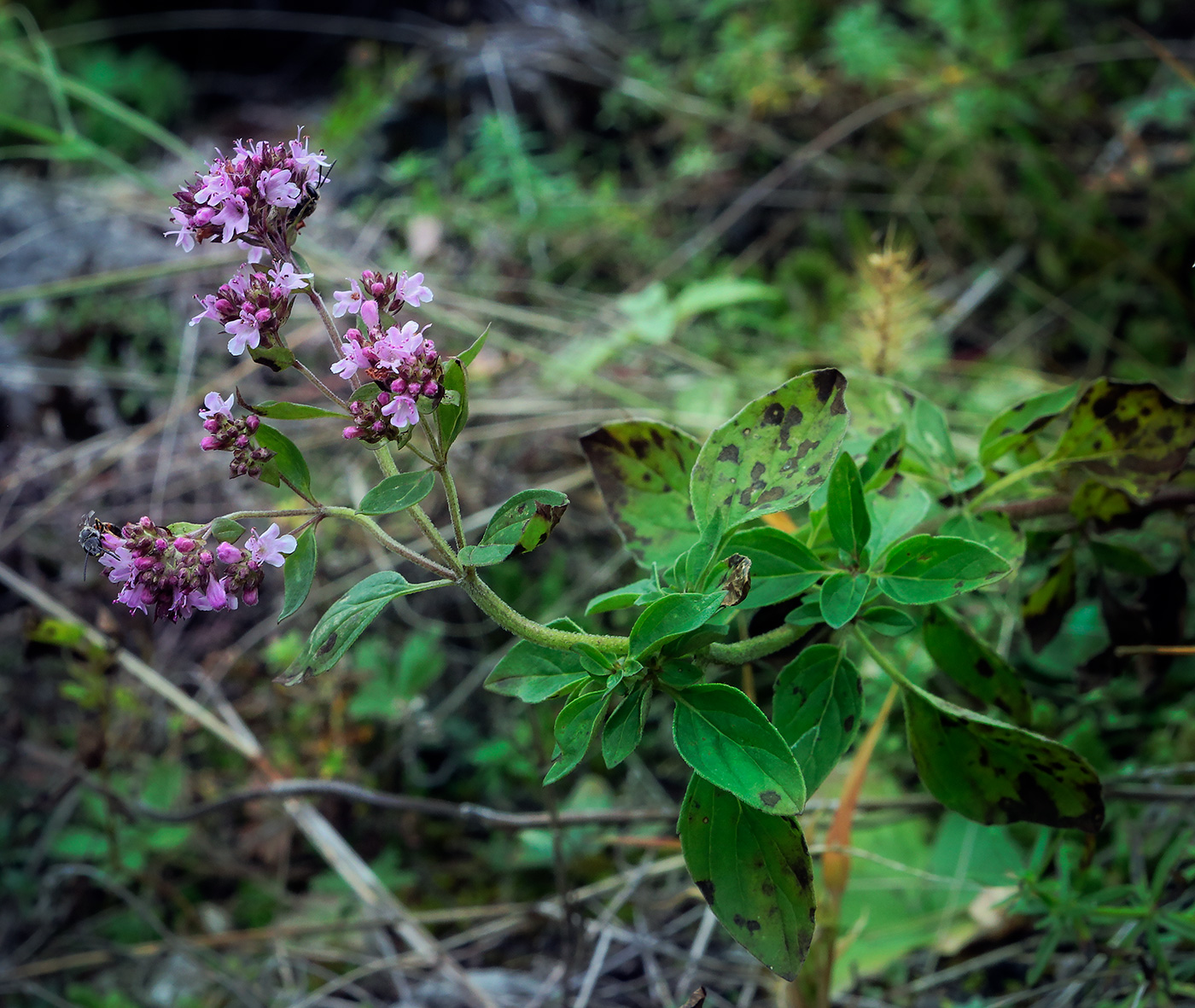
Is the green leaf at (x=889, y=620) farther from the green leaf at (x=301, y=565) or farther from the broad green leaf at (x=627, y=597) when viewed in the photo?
the green leaf at (x=301, y=565)

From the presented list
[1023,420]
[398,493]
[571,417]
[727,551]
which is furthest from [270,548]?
[571,417]

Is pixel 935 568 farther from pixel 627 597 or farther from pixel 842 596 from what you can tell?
pixel 627 597

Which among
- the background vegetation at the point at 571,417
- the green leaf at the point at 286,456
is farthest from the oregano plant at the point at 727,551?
the background vegetation at the point at 571,417

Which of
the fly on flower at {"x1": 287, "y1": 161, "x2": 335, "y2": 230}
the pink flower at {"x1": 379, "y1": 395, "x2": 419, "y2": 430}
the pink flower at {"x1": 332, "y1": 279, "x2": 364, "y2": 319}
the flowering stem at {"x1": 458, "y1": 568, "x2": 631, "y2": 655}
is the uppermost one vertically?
the fly on flower at {"x1": 287, "y1": 161, "x2": 335, "y2": 230}

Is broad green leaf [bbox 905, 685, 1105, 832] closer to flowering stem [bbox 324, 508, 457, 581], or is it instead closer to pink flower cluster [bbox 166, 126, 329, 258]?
flowering stem [bbox 324, 508, 457, 581]

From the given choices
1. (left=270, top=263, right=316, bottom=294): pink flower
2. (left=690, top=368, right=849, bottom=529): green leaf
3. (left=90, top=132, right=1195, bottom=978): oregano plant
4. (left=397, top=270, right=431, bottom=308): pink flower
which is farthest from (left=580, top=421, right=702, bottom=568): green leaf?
(left=270, top=263, right=316, bottom=294): pink flower

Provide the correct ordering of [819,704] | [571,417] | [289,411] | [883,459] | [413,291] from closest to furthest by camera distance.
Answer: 1. [289,411]
2. [413,291]
3. [819,704]
4. [883,459]
5. [571,417]
